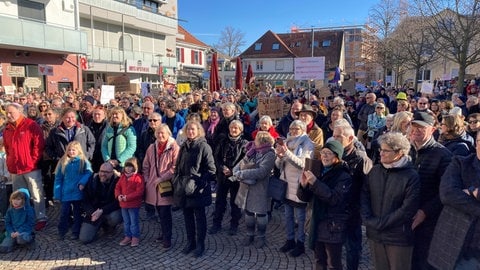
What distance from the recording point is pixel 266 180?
16.0ft

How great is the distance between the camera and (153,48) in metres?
36.8

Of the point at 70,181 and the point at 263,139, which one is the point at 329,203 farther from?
the point at 70,181

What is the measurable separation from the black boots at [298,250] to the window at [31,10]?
76.5 ft

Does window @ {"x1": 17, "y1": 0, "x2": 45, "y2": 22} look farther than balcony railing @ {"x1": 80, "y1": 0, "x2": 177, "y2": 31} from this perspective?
No

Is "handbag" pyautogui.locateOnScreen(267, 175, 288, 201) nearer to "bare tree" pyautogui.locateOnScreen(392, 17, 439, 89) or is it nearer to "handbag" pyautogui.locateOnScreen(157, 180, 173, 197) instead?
"handbag" pyautogui.locateOnScreen(157, 180, 173, 197)

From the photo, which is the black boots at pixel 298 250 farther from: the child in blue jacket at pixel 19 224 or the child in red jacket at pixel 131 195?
the child in blue jacket at pixel 19 224

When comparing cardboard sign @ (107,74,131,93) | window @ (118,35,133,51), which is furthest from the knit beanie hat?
window @ (118,35,133,51)

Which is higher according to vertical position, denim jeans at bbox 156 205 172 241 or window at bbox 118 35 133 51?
window at bbox 118 35 133 51

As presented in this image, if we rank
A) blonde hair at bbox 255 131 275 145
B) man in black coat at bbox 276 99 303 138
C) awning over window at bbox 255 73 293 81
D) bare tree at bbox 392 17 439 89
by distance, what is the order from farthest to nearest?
awning over window at bbox 255 73 293 81
bare tree at bbox 392 17 439 89
man in black coat at bbox 276 99 303 138
blonde hair at bbox 255 131 275 145

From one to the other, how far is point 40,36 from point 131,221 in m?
21.0

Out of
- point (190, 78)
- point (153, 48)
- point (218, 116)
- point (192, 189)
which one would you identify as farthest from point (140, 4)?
point (192, 189)

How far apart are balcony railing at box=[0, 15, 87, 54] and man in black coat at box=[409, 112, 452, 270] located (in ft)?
72.9

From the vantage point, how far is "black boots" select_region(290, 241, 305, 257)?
4.66 m

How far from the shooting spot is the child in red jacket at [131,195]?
196 inches
